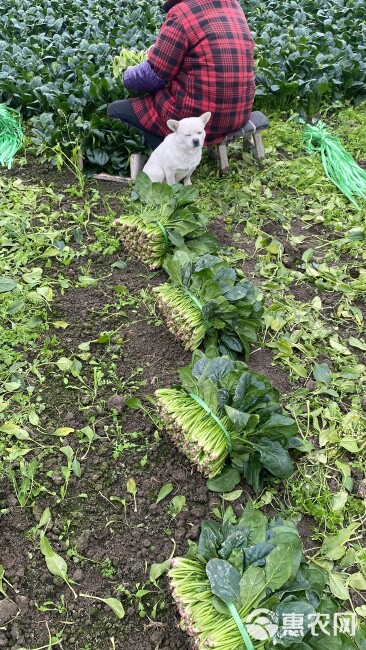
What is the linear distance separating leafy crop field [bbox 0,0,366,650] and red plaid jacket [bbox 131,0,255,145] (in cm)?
53

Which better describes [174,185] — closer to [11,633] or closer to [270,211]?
[270,211]

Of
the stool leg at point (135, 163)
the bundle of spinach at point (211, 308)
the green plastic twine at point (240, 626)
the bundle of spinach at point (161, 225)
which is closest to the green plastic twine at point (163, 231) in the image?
the bundle of spinach at point (161, 225)

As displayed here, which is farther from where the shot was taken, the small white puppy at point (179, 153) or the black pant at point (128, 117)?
the black pant at point (128, 117)

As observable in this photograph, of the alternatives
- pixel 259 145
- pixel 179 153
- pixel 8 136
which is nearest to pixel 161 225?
pixel 179 153

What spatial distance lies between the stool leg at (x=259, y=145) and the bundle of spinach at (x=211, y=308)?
6.78 feet

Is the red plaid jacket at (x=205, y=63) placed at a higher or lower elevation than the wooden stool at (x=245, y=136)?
higher

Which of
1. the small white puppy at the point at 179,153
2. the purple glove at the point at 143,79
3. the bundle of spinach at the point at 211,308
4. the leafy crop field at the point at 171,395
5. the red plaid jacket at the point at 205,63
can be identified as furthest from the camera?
the purple glove at the point at 143,79

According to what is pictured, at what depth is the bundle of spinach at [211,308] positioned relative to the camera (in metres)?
3.40

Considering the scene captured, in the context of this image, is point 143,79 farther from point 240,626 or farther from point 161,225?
point 240,626

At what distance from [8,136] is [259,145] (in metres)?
2.12

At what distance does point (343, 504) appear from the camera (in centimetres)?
290

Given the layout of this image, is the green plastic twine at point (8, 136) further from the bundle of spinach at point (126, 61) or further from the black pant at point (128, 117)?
the bundle of spinach at point (126, 61)

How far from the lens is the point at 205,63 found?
434cm

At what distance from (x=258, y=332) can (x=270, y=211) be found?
56.5 inches
